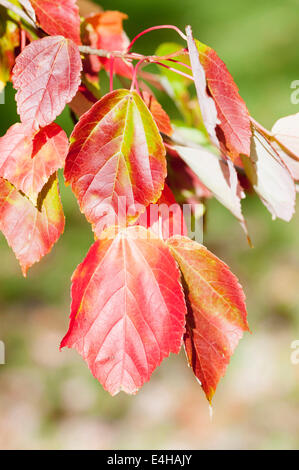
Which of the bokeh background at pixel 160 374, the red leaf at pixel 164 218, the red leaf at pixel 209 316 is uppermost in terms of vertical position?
the red leaf at pixel 164 218

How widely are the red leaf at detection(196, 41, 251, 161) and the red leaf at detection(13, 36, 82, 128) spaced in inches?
4.8

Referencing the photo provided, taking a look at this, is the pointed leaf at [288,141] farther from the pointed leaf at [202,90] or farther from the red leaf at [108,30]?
the red leaf at [108,30]

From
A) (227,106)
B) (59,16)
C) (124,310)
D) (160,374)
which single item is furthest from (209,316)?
(160,374)

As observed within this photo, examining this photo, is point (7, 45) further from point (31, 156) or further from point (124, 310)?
point (124, 310)

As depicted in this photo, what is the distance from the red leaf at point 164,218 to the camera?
51 cm

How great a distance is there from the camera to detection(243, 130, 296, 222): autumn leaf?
504mm

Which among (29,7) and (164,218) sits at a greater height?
(29,7)

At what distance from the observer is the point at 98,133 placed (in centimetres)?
47

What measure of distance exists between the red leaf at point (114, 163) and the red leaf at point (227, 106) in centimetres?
6

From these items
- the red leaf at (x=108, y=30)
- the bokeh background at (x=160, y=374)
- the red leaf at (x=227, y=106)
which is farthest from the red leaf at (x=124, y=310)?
the bokeh background at (x=160, y=374)

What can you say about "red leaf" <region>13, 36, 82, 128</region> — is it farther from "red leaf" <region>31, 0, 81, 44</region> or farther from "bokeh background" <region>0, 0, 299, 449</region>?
"bokeh background" <region>0, 0, 299, 449</region>

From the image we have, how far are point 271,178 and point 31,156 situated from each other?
242 mm

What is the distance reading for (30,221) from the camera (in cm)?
53
